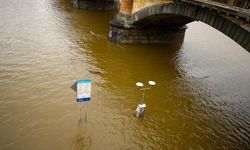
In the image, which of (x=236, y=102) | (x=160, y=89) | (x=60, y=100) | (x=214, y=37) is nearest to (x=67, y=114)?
(x=60, y=100)

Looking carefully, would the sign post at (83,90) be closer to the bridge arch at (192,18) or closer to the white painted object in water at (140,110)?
the white painted object in water at (140,110)

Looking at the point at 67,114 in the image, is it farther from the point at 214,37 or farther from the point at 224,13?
the point at 214,37

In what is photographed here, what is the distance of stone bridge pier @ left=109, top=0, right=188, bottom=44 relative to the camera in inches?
831

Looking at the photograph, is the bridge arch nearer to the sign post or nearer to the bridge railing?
the bridge railing

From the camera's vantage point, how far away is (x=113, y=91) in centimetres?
1514

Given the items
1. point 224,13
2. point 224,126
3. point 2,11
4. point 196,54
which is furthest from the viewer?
point 2,11

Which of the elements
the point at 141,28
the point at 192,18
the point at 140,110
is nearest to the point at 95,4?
the point at 141,28

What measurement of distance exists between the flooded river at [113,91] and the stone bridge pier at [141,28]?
85 centimetres

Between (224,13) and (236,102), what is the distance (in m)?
5.90

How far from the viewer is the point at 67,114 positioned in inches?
491

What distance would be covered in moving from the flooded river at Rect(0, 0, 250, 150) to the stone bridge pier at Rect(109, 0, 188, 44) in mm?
850

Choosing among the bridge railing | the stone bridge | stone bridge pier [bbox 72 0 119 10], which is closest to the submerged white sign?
Result: the stone bridge

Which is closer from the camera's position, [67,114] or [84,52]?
[67,114]

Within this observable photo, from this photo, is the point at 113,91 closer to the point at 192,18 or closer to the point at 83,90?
the point at 83,90
